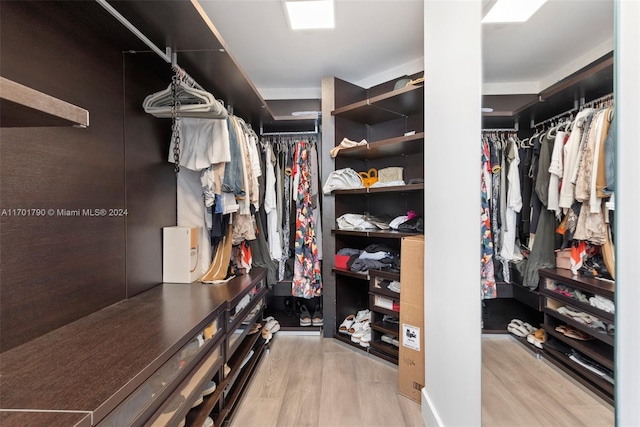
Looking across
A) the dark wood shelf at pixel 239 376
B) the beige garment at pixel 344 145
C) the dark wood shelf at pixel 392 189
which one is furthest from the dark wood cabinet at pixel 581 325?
the beige garment at pixel 344 145

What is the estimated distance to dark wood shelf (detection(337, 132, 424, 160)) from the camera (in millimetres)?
2061

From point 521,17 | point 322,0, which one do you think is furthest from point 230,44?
point 521,17

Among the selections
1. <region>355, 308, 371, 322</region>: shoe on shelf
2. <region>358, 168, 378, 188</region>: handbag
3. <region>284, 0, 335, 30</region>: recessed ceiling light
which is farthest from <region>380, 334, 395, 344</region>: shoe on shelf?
<region>284, 0, 335, 30</region>: recessed ceiling light

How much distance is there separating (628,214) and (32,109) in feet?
3.88

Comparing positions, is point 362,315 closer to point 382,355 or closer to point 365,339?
point 365,339

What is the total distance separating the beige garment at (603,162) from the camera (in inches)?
23.8

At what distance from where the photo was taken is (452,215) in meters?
1.31

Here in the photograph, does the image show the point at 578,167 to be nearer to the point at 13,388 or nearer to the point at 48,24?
the point at 13,388

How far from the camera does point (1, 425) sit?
585 mm

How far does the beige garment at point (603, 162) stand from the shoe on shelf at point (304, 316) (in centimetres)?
251

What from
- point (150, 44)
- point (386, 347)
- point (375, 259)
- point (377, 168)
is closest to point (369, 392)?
point (386, 347)

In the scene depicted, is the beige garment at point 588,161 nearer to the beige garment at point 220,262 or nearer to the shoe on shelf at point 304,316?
the beige garment at point 220,262

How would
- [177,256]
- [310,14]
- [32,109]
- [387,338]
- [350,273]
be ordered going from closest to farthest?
1. [32,109]
2. [177,256]
3. [310,14]
4. [387,338]
5. [350,273]

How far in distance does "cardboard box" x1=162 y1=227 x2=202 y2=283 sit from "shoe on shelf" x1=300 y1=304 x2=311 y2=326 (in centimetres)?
132
